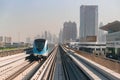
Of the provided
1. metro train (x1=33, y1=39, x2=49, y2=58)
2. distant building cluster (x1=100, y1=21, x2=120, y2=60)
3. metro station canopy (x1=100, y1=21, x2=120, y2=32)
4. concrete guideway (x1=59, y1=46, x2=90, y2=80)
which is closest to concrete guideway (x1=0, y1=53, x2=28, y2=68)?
metro train (x1=33, y1=39, x2=49, y2=58)

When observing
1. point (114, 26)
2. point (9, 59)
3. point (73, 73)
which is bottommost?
point (73, 73)

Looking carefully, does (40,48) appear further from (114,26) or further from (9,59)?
(114,26)

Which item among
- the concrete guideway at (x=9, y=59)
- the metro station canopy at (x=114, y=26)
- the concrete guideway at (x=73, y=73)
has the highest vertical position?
the metro station canopy at (x=114, y=26)

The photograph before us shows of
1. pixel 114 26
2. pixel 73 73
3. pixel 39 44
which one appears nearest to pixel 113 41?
pixel 114 26

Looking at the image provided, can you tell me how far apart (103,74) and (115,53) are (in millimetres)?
64500

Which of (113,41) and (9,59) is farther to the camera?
(113,41)

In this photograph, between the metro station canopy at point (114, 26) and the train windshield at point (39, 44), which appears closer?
the train windshield at point (39, 44)

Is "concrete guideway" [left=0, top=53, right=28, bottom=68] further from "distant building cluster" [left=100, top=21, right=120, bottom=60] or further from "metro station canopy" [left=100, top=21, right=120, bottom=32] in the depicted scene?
"metro station canopy" [left=100, top=21, right=120, bottom=32]

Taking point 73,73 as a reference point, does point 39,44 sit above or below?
above

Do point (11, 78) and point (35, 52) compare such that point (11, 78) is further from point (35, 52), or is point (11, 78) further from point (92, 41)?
point (92, 41)

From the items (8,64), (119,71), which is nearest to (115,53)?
(8,64)

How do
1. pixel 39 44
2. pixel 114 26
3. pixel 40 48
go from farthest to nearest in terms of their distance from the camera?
pixel 114 26, pixel 39 44, pixel 40 48

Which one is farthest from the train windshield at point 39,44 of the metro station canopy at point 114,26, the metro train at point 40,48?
the metro station canopy at point 114,26

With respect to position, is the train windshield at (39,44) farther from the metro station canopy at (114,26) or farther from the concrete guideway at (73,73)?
the metro station canopy at (114,26)
